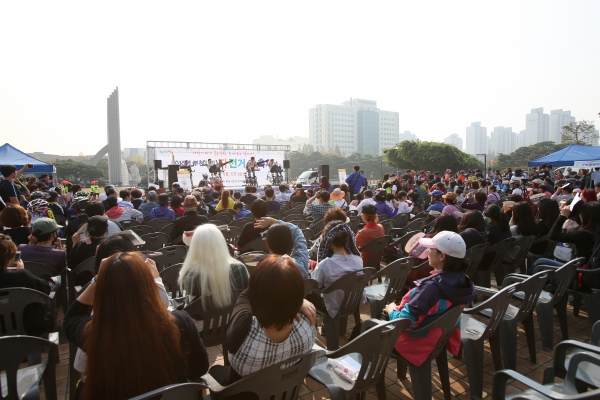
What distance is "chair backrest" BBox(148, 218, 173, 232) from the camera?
5.88 meters

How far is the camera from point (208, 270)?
7.93ft

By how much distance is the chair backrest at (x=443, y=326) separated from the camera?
83.6 inches

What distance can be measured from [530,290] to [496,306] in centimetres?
51

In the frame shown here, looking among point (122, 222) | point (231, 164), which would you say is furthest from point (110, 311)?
point (231, 164)

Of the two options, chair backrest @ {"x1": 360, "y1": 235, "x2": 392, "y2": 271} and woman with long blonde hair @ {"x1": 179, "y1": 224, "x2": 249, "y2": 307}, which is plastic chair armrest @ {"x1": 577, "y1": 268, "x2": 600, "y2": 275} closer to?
chair backrest @ {"x1": 360, "y1": 235, "x2": 392, "y2": 271}

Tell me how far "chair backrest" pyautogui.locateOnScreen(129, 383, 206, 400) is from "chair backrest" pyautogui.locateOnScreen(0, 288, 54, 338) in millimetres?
1694

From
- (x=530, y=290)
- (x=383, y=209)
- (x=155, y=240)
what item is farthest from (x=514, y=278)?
(x=155, y=240)

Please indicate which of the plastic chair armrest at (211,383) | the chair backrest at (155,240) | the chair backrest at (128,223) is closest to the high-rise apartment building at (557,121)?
the chair backrest at (128,223)

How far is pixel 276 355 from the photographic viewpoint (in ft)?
5.31

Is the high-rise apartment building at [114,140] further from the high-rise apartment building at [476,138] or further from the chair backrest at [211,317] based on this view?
the high-rise apartment building at [476,138]

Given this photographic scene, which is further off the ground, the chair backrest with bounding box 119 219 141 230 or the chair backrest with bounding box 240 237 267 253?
the chair backrest with bounding box 119 219 141 230

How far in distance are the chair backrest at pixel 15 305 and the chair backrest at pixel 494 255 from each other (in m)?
4.20

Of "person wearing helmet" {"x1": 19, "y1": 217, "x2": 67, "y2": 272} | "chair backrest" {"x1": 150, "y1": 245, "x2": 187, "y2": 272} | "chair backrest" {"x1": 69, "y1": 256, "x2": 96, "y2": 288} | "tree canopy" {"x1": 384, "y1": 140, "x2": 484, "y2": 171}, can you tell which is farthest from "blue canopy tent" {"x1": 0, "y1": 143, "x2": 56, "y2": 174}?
"tree canopy" {"x1": 384, "y1": 140, "x2": 484, "y2": 171}

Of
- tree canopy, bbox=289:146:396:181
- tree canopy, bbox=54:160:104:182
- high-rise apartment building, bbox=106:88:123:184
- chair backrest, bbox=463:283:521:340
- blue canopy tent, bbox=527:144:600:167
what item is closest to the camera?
chair backrest, bbox=463:283:521:340
